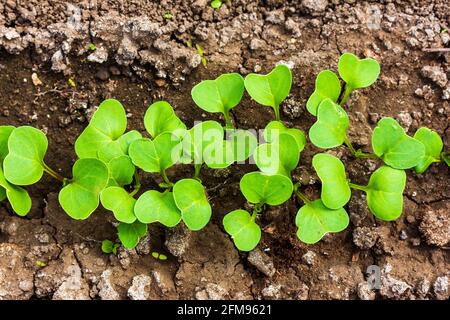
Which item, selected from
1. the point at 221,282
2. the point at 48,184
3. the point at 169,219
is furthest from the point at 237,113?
the point at 48,184

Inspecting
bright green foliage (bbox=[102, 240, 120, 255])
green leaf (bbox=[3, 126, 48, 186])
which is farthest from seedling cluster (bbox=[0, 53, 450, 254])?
bright green foliage (bbox=[102, 240, 120, 255])

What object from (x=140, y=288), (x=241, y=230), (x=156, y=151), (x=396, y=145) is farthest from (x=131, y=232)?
(x=396, y=145)

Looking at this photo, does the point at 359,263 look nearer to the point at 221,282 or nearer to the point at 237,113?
the point at 221,282

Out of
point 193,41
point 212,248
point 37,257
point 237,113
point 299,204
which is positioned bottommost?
point 37,257

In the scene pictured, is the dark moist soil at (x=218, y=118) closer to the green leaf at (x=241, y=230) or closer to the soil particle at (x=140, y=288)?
the soil particle at (x=140, y=288)

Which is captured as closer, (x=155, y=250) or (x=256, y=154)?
(x=256, y=154)

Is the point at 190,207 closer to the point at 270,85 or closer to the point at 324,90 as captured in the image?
the point at 270,85

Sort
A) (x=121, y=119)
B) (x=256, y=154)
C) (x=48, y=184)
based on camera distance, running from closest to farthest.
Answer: (x=256, y=154), (x=121, y=119), (x=48, y=184)
